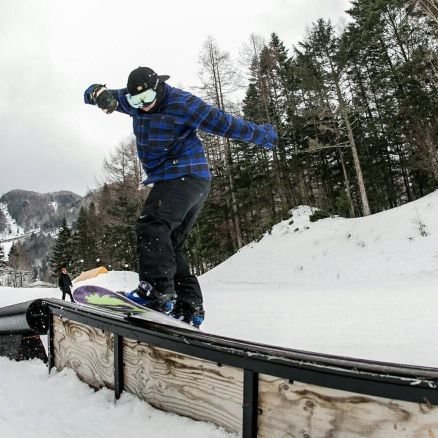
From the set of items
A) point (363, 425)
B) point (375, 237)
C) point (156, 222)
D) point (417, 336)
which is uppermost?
point (375, 237)

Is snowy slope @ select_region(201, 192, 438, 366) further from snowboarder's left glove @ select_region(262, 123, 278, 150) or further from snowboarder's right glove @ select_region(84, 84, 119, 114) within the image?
snowboarder's right glove @ select_region(84, 84, 119, 114)

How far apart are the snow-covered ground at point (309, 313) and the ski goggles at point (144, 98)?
1.85 meters

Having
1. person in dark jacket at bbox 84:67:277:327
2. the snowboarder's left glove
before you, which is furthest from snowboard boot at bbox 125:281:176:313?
the snowboarder's left glove

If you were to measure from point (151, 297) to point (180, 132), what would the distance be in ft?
3.83

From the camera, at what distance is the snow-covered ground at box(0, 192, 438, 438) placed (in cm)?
181

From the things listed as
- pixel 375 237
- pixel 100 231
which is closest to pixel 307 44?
pixel 375 237

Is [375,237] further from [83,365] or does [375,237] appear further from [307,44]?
[307,44]

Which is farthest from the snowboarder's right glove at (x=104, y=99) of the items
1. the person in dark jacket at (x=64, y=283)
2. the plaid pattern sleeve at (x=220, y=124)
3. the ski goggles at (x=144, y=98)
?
the person in dark jacket at (x=64, y=283)

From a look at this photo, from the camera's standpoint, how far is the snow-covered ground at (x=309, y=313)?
1810 mm

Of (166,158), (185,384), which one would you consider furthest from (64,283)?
(185,384)

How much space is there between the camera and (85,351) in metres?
2.36

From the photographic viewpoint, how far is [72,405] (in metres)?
2.01

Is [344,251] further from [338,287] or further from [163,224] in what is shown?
[163,224]

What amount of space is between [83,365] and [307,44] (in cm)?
3046
